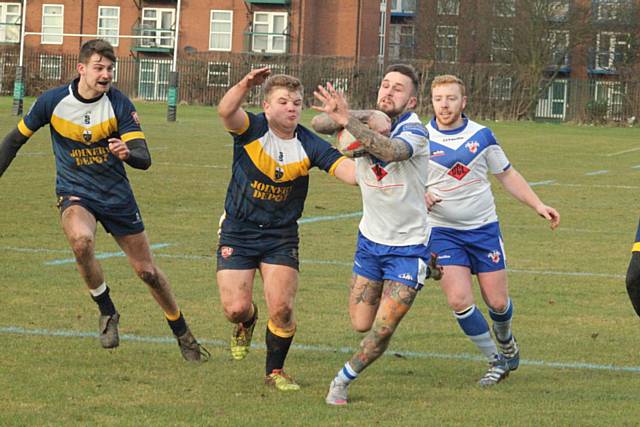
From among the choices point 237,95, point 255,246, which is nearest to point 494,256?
point 255,246

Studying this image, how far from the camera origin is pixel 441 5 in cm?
6831

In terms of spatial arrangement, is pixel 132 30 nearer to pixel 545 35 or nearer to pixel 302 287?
pixel 545 35

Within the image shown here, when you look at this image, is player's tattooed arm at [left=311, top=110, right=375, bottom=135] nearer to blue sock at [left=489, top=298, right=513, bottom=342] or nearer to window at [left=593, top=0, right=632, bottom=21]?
blue sock at [left=489, top=298, right=513, bottom=342]

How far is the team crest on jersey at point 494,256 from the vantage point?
7.76m

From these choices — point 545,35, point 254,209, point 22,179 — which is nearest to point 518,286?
point 254,209

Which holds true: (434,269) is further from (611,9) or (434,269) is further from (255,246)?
(611,9)

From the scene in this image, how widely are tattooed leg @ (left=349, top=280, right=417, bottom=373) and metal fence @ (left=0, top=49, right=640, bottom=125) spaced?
45474 millimetres

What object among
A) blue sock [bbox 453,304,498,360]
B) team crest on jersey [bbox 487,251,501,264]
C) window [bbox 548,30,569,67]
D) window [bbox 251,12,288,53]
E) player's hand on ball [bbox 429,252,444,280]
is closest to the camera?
player's hand on ball [bbox 429,252,444,280]

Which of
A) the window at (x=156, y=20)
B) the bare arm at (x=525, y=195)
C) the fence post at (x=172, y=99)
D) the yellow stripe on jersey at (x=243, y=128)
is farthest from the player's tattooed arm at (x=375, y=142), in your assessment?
the window at (x=156, y=20)

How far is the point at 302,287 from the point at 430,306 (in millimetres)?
1243

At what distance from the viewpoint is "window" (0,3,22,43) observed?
68750 millimetres

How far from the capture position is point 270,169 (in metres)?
7.39

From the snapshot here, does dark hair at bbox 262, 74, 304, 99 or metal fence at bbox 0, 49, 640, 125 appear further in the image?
metal fence at bbox 0, 49, 640, 125

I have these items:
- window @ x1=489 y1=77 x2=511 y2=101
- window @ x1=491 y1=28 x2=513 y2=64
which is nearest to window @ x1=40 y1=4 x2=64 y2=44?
window @ x1=491 y1=28 x2=513 y2=64
